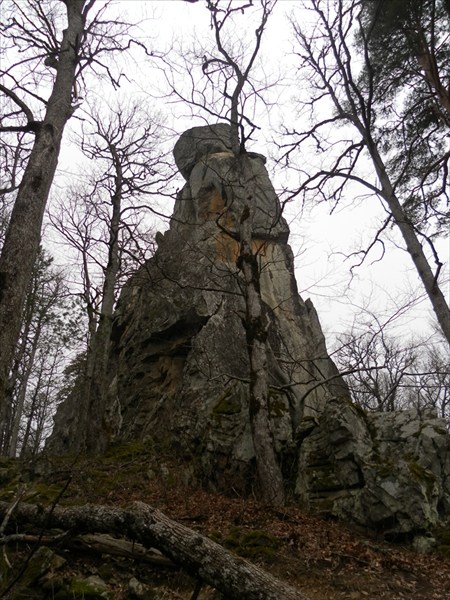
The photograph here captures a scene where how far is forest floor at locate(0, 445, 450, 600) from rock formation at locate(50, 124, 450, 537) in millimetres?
566

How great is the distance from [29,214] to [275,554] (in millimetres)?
5040

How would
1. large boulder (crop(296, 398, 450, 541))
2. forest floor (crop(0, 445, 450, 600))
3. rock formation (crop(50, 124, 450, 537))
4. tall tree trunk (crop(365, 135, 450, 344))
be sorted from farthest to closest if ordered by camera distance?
tall tree trunk (crop(365, 135, 450, 344))
rock formation (crop(50, 124, 450, 537))
large boulder (crop(296, 398, 450, 541))
forest floor (crop(0, 445, 450, 600))

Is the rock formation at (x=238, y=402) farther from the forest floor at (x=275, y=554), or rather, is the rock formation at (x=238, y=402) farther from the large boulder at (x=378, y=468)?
the forest floor at (x=275, y=554)

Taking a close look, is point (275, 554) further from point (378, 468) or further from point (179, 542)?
point (378, 468)

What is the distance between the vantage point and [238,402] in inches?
331

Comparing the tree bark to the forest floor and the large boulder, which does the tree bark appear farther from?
the large boulder

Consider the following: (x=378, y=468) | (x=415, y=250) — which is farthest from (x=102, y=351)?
(x=415, y=250)

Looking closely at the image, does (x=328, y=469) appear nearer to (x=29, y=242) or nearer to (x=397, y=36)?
(x=29, y=242)

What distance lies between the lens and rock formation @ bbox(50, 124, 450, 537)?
618cm

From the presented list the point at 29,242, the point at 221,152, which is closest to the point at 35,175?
the point at 29,242

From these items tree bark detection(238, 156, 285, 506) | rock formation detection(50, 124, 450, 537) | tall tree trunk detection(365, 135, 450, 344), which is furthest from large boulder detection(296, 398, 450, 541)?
tall tree trunk detection(365, 135, 450, 344)

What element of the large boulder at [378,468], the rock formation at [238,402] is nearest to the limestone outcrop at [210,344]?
the rock formation at [238,402]

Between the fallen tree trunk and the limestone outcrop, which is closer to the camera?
the fallen tree trunk

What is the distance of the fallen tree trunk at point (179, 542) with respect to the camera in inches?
118
